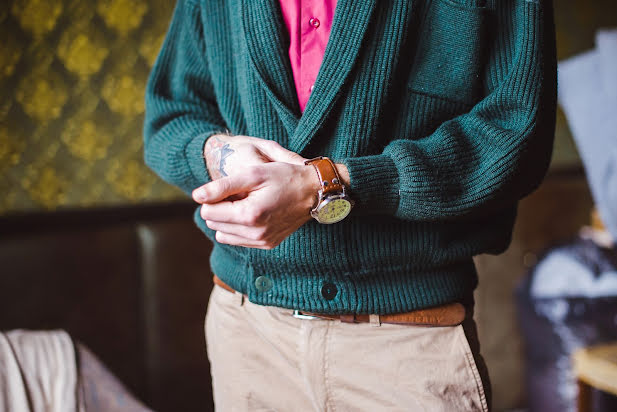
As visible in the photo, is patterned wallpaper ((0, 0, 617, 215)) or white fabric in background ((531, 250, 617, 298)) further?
white fabric in background ((531, 250, 617, 298))

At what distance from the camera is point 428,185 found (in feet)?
2.45

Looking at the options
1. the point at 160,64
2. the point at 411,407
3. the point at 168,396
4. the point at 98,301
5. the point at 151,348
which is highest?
the point at 160,64

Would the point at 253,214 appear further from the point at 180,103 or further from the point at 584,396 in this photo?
the point at 584,396

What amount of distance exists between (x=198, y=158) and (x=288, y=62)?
0.21 meters

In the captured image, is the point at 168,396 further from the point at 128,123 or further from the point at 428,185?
the point at 428,185

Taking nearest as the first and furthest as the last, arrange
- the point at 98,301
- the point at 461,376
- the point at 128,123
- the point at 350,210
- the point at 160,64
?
the point at 350,210 → the point at 461,376 → the point at 160,64 → the point at 98,301 → the point at 128,123

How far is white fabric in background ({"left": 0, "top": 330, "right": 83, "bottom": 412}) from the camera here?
1.09 meters

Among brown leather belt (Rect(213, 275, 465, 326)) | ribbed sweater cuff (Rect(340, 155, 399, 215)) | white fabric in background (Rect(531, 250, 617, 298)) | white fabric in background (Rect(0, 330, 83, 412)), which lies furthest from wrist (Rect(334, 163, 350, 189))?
white fabric in background (Rect(531, 250, 617, 298))

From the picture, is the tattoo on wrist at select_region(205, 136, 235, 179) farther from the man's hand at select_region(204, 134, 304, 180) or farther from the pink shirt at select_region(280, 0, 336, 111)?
the pink shirt at select_region(280, 0, 336, 111)

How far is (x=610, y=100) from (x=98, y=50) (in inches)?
69.2

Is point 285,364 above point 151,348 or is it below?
above

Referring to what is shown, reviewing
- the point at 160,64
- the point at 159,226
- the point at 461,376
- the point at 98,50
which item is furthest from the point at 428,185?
the point at 98,50

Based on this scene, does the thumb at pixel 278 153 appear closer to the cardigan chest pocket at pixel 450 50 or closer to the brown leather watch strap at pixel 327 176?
the brown leather watch strap at pixel 327 176

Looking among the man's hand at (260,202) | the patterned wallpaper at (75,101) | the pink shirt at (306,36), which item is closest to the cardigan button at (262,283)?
the man's hand at (260,202)
